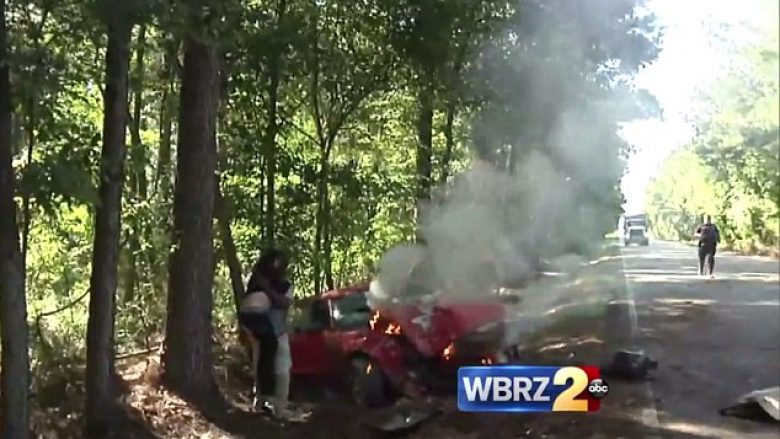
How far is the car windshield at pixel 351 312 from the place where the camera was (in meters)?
2.65

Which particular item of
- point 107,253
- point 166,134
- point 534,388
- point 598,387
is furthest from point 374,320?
point 166,134

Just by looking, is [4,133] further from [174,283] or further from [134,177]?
[174,283]

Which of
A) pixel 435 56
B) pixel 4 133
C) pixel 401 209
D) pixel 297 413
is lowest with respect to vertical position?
pixel 297 413

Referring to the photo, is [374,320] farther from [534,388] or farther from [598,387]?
[598,387]

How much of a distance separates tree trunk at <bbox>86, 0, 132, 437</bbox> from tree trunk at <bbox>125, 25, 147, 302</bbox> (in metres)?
0.15

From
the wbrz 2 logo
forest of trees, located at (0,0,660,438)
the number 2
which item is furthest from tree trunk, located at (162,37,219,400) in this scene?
the number 2

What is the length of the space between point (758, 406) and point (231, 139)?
6.52 feet

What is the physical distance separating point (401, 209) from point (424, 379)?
50 cm

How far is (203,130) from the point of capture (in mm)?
3570

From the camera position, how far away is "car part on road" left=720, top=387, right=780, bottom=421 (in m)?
2.23

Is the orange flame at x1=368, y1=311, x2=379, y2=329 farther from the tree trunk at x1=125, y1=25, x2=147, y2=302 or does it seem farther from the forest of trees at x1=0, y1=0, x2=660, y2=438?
the tree trunk at x1=125, y1=25, x2=147, y2=302

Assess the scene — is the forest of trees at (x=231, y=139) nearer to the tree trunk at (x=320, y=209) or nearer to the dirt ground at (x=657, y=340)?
the tree trunk at (x=320, y=209)

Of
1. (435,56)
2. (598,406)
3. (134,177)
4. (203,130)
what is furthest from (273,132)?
(598,406)

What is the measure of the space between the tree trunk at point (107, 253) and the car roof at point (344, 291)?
2.66ft
